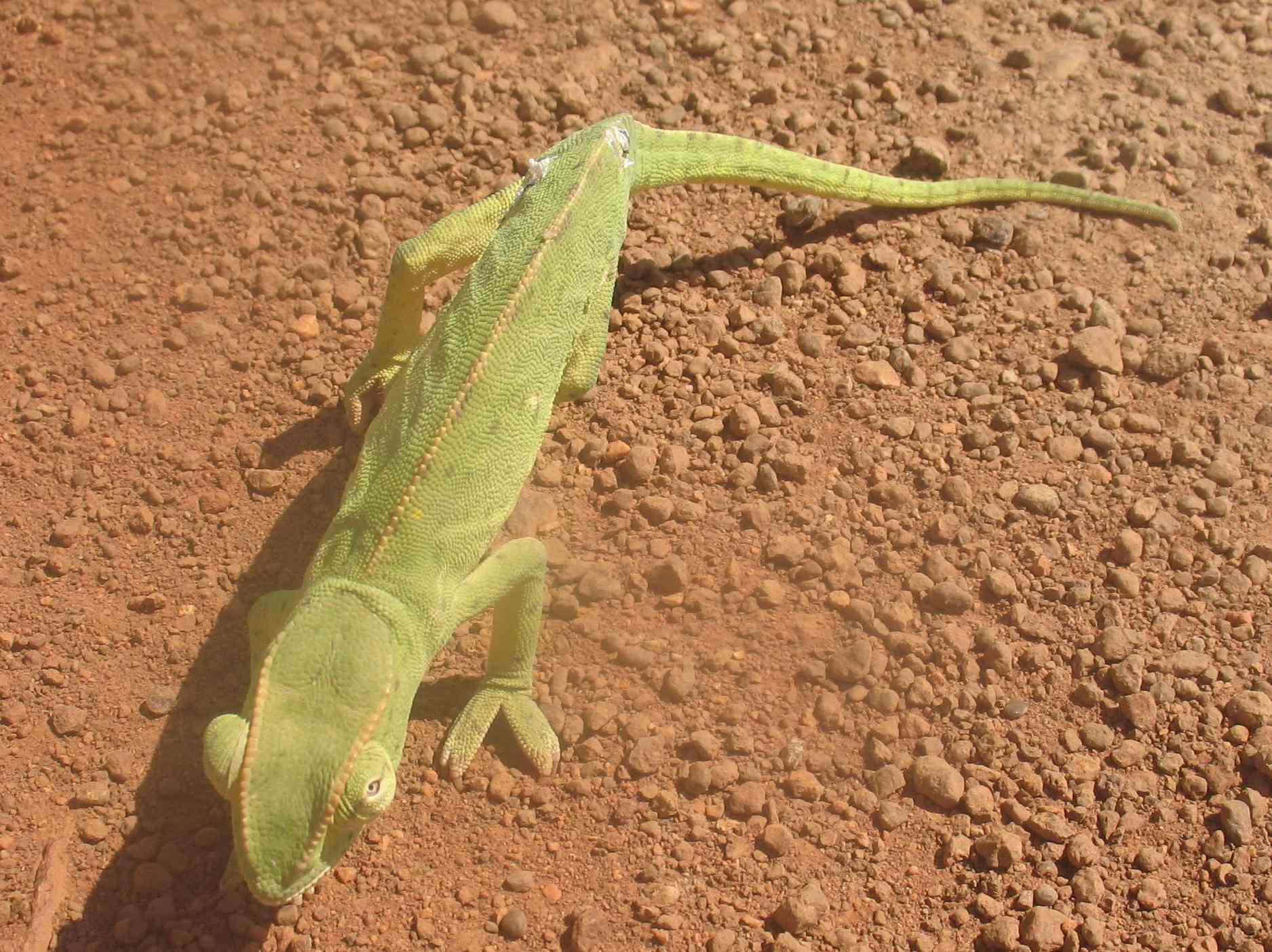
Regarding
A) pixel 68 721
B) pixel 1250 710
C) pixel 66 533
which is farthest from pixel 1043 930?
pixel 66 533

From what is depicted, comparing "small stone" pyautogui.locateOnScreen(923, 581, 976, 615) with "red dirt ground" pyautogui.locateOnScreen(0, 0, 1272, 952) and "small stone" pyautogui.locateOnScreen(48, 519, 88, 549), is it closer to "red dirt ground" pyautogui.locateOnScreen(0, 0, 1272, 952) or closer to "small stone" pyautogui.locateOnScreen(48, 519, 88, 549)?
"red dirt ground" pyautogui.locateOnScreen(0, 0, 1272, 952)

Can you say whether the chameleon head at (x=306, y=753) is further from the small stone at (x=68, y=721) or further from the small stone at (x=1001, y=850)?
the small stone at (x=1001, y=850)

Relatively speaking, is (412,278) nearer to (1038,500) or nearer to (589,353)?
(589,353)

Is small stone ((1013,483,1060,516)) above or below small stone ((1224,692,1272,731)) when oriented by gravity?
above

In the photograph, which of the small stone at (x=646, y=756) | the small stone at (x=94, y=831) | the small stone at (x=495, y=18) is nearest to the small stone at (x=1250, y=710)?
the small stone at (x=646, y=756)

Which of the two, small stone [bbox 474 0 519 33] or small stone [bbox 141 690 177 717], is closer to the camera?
small stone [bbox 141 690 177 717]

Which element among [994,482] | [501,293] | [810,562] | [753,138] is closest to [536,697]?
[810,562]

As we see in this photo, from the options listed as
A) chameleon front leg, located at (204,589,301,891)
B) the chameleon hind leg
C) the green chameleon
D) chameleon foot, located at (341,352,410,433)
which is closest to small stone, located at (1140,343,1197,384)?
the green chameleon
